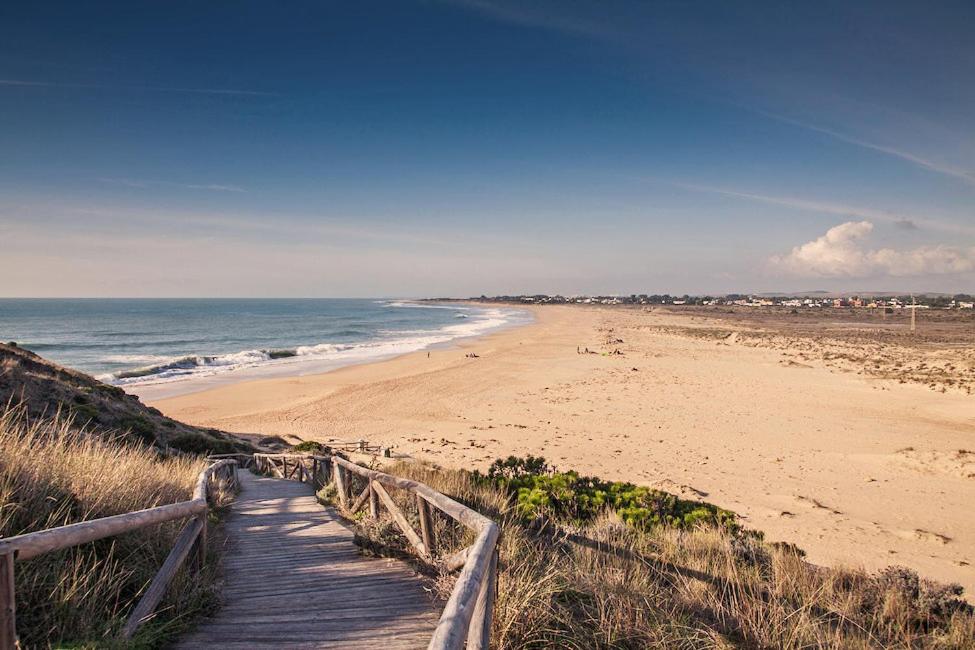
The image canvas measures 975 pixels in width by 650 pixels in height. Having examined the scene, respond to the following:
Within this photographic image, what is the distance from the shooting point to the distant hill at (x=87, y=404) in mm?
12078

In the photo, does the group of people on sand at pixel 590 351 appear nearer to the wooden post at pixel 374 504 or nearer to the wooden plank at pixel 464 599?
the wooden post at pixel 374 504

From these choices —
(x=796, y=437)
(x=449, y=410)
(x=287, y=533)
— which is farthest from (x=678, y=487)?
(x=449, y=410)

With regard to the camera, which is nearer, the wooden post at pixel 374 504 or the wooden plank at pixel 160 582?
the wooden plank at pixel 160 582

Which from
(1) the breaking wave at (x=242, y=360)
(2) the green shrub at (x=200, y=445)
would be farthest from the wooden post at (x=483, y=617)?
(1) the breaking wave at (x=242, y=360)

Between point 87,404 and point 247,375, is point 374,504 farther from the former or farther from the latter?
point 247,375

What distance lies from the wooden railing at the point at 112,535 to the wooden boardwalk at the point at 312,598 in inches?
14.3

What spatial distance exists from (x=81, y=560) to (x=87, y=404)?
13072mm

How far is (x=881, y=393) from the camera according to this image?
23062 mm

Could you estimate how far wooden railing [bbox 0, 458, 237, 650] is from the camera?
2.42 metres

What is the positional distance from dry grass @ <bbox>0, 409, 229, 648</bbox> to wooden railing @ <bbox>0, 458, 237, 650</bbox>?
13 centimetres

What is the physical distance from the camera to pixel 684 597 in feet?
14.0

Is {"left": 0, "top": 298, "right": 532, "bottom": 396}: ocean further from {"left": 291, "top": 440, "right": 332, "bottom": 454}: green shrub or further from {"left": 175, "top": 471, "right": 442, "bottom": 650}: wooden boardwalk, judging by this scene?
{"left": 175, "top": 471, "right": 442, "bottom": 650}: wooden boardwalk

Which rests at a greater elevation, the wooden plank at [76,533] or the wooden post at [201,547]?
the wooden plank at [76,533]

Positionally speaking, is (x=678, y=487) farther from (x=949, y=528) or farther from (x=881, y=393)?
(x=881, y=393)
